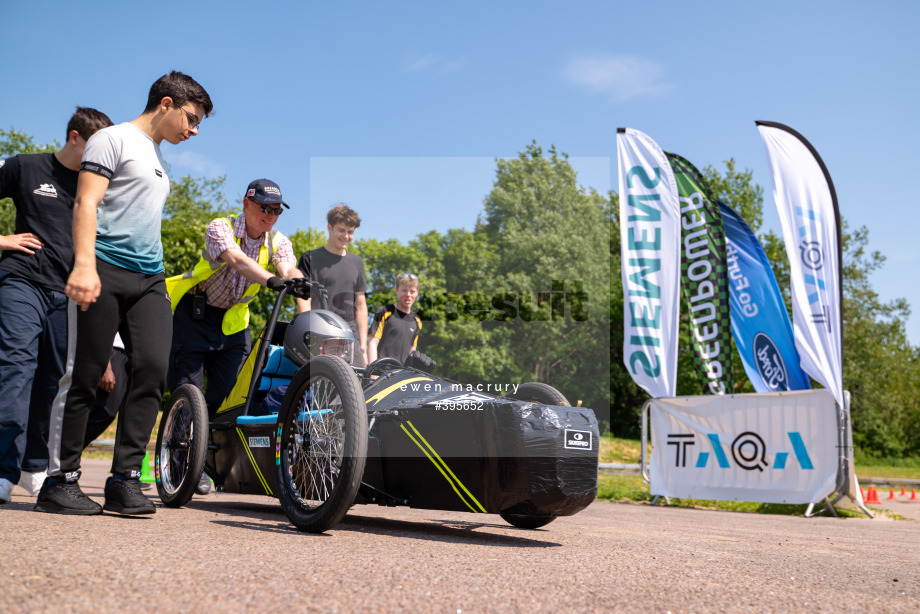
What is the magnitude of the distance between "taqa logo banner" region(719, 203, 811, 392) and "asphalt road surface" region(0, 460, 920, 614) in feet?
17.8

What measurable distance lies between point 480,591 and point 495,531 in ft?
6.49

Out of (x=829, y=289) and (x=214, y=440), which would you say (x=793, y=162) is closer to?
(x=829, y=289)

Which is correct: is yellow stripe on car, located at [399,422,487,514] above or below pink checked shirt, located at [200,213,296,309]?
below

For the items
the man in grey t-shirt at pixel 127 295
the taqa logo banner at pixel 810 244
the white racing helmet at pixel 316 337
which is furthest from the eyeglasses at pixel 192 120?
the taqa logo banner at pixel 810 244

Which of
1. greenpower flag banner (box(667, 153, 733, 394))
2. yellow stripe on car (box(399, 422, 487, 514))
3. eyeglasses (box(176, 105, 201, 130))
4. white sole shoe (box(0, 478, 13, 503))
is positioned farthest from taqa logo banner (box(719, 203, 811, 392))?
white sole shoe (box(0, 478, 13, 503))

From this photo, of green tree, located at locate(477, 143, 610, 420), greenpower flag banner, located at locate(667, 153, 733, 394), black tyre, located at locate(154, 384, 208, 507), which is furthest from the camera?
greenpower flag banner, located at locate(667, 153, 733, 394)

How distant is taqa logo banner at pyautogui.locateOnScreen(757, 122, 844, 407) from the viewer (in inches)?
347

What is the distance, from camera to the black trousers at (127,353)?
3613 millimetres

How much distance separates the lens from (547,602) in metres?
2.04

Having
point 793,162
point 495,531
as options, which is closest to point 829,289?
point 793,162

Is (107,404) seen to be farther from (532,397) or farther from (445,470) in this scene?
(532,397)

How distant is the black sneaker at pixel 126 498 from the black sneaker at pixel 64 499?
0.07m

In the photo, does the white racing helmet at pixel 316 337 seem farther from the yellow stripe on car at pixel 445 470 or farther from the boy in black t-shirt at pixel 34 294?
the boy in black t-shirt at pixel 34 294

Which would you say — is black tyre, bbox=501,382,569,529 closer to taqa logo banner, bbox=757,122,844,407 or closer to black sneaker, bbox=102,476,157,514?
black sneaker, bbox=102,476,157,514
